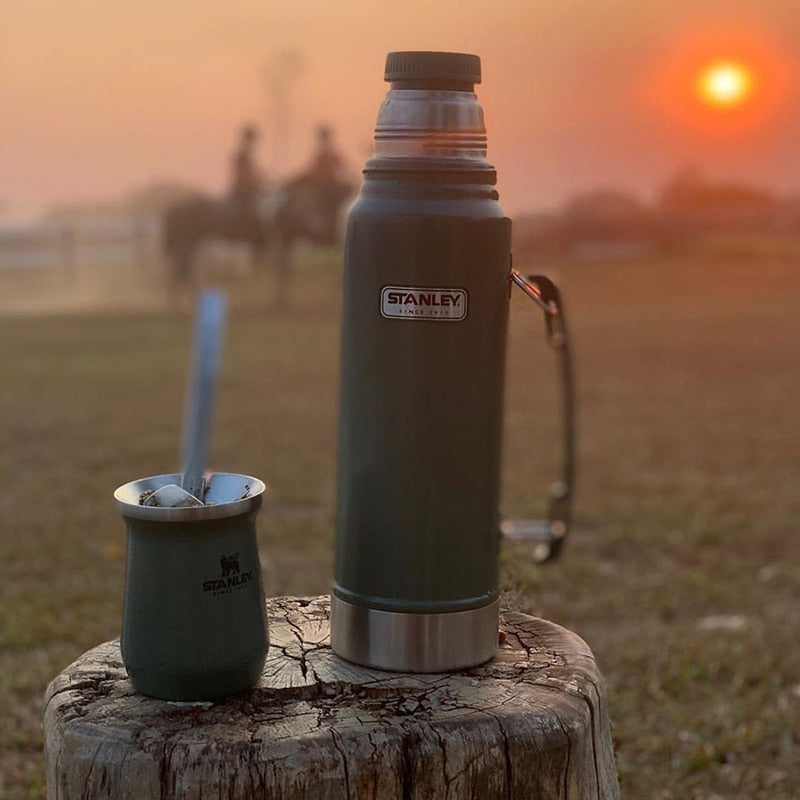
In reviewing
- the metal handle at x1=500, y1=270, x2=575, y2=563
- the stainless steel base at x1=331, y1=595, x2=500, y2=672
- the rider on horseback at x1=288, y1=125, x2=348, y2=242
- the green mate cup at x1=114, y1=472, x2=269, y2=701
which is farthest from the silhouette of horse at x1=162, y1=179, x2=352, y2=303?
the green mate cup at x1=114, y1=472, x2=269, y2=701

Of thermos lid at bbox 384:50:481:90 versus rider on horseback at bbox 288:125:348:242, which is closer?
thermos lid at bbox 384:50:481:90

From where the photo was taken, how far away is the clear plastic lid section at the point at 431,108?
181 cm

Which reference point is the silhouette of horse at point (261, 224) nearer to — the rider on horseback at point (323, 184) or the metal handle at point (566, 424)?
the rider on horseback at point (323, 184)

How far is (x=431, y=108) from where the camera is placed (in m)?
1.82

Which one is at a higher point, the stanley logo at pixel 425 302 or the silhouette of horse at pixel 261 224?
the stanley logo at pixel 425 302

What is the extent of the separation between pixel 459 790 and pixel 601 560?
3.64 metres

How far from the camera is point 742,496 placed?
20.7 ft

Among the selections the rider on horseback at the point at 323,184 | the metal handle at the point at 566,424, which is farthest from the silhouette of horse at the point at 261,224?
the metal handle at the point at 566,424

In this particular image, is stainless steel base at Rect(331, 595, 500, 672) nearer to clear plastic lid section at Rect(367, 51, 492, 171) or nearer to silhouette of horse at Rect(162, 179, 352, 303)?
clear plastic lid section at Rect(367, 51, 492, 171)

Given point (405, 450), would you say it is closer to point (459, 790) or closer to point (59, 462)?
point (459, 790)

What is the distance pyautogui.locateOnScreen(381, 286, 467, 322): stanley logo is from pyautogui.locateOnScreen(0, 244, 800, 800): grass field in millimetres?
262

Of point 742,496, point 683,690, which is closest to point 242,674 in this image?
point 683,690

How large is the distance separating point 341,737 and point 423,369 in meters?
0.52

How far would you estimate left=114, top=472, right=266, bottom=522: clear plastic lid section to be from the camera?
1.74 metres
